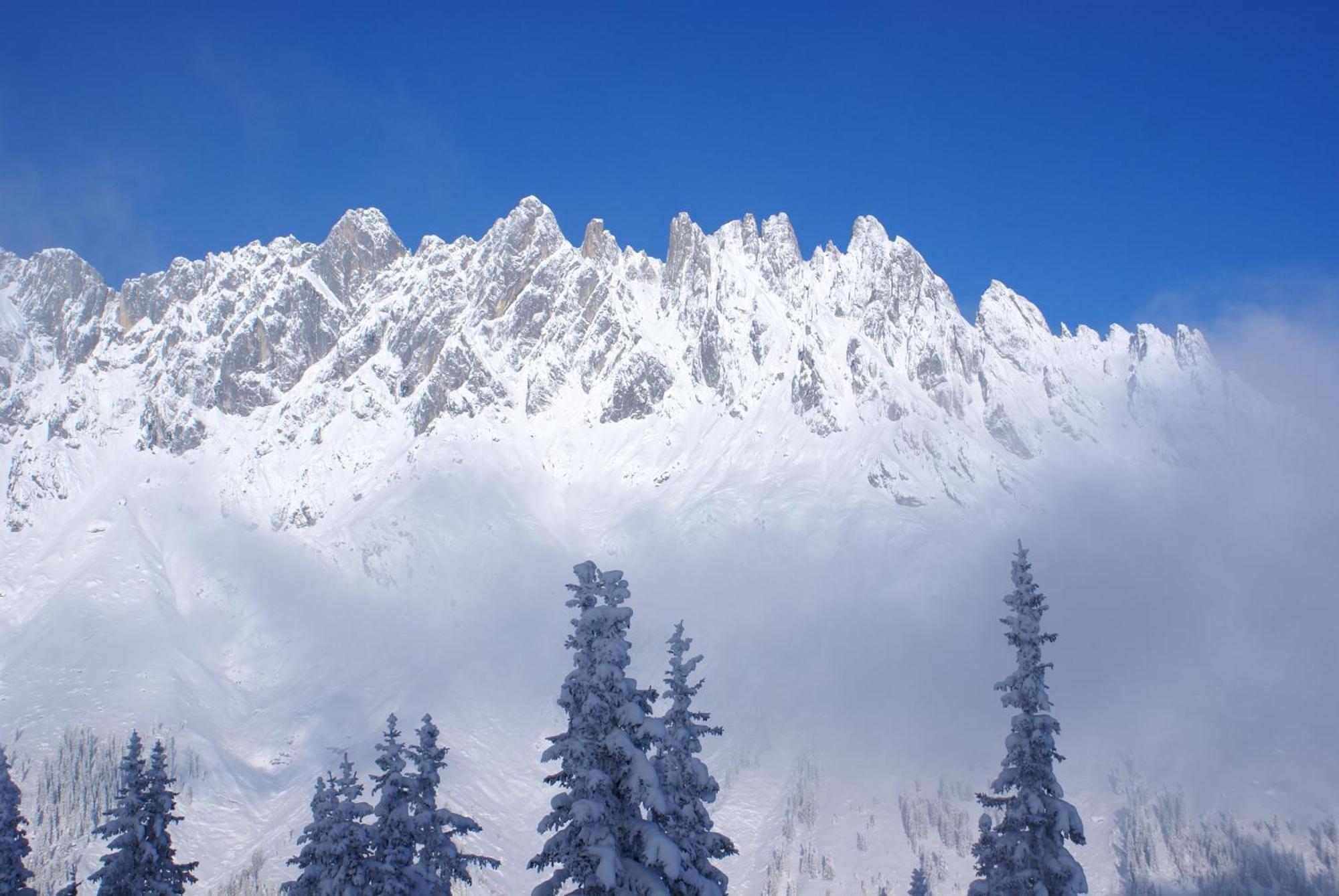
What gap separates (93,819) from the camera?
19738 centimetres

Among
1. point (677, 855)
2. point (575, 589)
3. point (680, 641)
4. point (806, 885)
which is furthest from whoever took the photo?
point (806, 885)

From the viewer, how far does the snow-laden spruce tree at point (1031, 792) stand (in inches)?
1040

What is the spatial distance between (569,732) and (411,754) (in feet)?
35.2

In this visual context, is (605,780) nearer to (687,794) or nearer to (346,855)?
(687,794)

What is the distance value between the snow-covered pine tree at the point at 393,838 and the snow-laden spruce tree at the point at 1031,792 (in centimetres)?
1562

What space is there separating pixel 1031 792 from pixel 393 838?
17589mm

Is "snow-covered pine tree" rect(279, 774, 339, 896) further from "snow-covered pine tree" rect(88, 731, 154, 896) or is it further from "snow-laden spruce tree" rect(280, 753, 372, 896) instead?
"snow-covered pine tree" rect(88, 731, 154, 896)

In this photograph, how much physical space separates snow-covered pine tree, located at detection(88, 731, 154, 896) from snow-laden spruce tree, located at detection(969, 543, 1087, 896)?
2472 cm

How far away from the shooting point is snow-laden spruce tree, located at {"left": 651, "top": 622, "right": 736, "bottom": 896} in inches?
871

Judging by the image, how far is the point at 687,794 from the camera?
86.5ft

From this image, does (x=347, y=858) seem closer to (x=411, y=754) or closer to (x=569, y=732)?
(x=411, y=754)

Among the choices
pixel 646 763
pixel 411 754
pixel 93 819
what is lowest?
pixel 646 763

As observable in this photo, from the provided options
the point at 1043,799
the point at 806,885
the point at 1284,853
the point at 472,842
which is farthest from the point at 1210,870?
the point at 1043,799

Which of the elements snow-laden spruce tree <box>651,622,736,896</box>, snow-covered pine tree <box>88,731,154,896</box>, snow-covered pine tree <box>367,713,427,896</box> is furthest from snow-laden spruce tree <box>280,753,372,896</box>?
snow-laden spruce tree <box>651,622,736,896</box>
